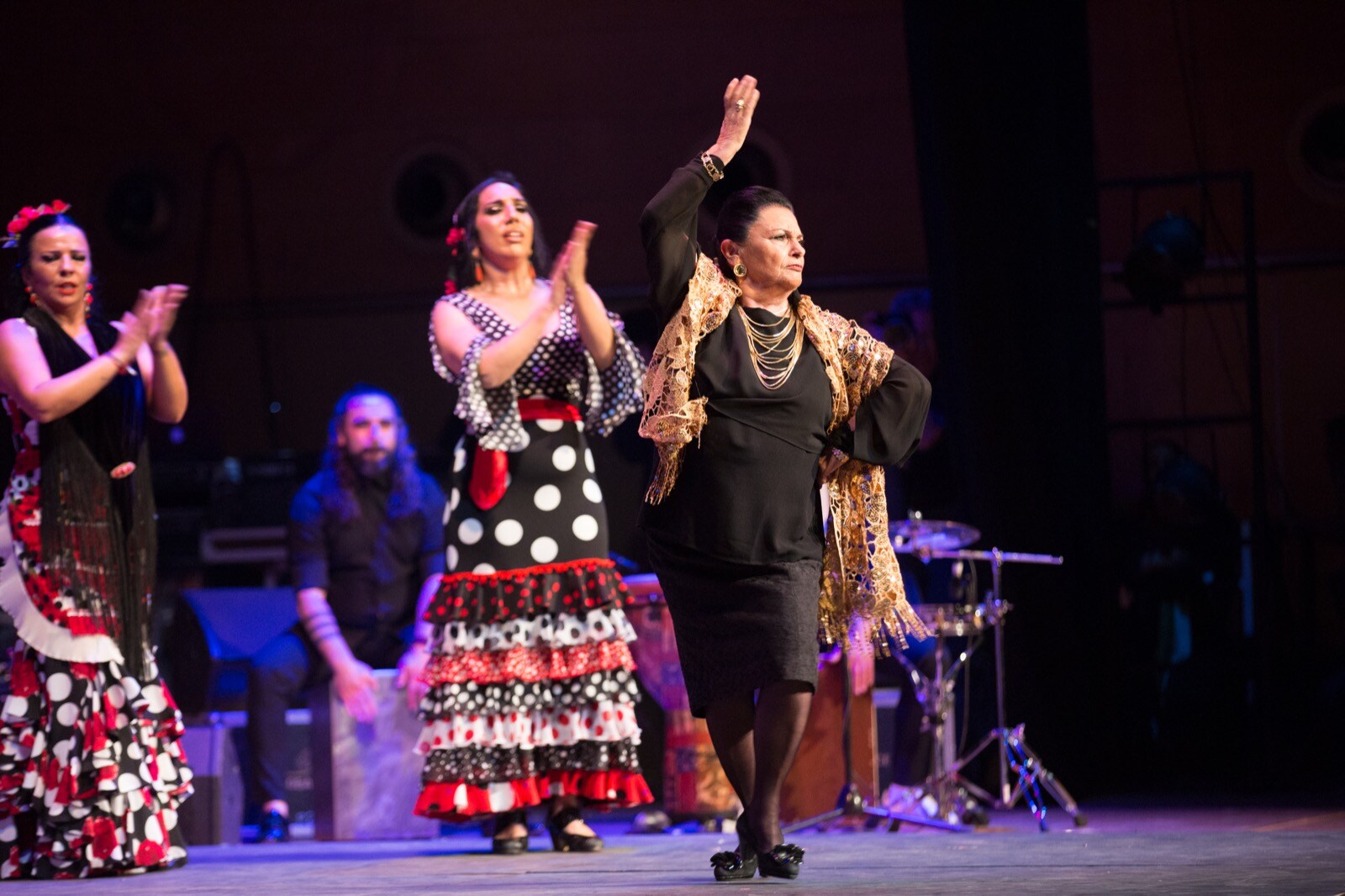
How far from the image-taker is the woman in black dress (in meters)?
3.28

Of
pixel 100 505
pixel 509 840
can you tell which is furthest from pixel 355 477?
pixel 509 840

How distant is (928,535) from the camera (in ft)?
15.8

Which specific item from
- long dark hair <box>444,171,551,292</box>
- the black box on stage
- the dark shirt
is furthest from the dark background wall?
long dark hair <box>444,171,551,292</box>

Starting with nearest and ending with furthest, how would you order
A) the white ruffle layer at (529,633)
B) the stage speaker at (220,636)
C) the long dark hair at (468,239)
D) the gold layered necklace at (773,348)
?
the gold layered necklace at (773,348) → the white ruffle layer at (529,633) → the long dark hair at (468,239) → the stage speaker at (220,636)

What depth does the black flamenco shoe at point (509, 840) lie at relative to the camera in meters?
4.05

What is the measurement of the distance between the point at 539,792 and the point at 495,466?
0.81 meters

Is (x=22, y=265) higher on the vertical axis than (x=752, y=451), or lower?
higher

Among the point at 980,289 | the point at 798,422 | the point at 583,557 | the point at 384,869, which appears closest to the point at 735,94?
the point at 798,422

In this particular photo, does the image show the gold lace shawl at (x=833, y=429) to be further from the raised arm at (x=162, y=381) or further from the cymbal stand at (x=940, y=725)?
the cymbal stand at (x=940, y=725)

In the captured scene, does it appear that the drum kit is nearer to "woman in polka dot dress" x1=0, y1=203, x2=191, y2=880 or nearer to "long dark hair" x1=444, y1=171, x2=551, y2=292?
"long dark hair" x1=444, y1=171, x2=551, y2=292

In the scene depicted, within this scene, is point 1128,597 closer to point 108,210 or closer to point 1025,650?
point 1025,650

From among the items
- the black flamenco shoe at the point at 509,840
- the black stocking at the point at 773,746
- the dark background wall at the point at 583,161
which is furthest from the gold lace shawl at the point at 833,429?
the dark background wall at the point at 583,161

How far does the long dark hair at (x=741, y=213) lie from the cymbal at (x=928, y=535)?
1563 mm

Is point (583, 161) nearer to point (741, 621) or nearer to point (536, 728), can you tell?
point (536, 728)
